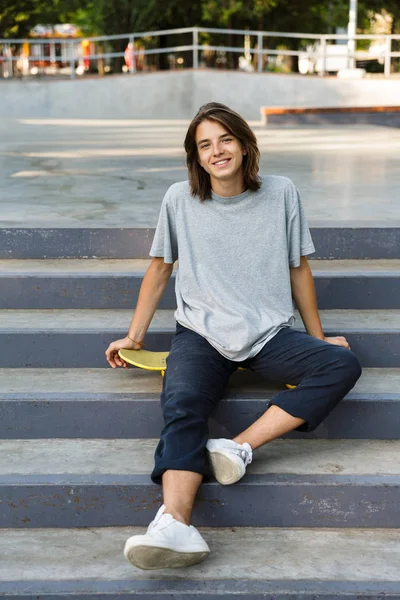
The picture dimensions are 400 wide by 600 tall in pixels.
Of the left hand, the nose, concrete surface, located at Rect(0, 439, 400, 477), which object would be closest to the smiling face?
the nose

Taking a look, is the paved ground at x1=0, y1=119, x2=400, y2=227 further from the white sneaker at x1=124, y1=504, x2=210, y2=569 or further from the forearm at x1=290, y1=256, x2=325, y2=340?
the white sneaker at x1=124, y1=504, x2=210, y2=569

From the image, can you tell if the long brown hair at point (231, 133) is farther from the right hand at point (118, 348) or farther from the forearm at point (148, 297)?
the right hand at point (118, 348)

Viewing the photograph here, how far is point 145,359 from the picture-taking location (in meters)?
3.51

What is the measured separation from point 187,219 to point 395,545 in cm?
143

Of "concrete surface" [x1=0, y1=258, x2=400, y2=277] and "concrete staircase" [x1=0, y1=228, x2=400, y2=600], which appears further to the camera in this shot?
"concrete surface" [x1=0, y1=258, x2=400, y2=277]

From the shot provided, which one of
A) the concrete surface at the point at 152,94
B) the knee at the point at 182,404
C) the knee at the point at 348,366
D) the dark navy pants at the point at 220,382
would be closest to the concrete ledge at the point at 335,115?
the concrete surface at the point at 152,94

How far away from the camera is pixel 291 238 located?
11.2 feet

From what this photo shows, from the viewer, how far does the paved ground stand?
5.01 metres

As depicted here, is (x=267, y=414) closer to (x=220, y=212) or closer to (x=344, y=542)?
(x=344, y=542)

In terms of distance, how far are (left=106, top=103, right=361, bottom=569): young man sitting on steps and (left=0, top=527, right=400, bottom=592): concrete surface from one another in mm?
260

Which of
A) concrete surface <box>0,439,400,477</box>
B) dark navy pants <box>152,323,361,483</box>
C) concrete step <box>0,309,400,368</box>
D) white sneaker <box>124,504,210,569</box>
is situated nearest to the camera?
white sneaker <box>124,504,210,569</box>

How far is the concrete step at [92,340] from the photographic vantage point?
379 cm

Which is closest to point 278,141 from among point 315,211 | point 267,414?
point 315,211

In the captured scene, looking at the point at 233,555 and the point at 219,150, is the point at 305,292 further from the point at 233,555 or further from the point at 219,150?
the point at 233,555
